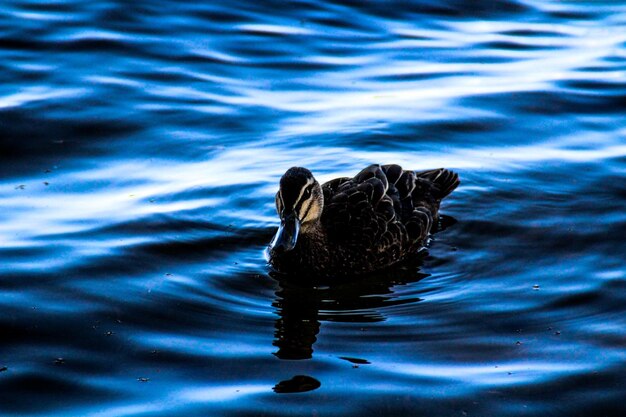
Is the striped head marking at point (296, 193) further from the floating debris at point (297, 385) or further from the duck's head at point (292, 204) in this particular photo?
the floating debris at point (297, 385)

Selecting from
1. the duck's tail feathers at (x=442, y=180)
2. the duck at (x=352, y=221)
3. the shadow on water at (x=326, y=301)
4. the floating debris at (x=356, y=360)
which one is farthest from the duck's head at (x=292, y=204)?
the duck's tail feathers at (x=442, y=180)

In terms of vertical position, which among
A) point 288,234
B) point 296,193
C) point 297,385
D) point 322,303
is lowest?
point 297,385

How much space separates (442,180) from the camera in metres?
9.71

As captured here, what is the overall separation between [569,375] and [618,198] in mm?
3692

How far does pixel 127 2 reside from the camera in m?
16.5

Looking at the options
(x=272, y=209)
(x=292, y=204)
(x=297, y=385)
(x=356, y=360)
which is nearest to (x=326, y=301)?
(x=292, y=204)

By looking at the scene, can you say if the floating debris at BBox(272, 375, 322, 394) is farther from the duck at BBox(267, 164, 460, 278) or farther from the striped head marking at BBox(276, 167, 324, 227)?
the striped head marking at BBox(276, 167, 324, 227)

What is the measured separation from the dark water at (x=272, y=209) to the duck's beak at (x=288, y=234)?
40cm

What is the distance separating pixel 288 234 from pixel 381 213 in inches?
48.4

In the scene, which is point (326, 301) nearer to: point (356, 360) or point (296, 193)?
point (296, 193)

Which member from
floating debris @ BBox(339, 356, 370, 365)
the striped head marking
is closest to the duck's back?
the striped head marking

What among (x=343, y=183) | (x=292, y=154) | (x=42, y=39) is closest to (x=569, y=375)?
(x=343, y=183)

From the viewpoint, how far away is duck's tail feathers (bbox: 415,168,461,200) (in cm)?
966

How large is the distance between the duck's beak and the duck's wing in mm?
729
